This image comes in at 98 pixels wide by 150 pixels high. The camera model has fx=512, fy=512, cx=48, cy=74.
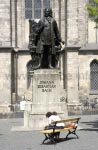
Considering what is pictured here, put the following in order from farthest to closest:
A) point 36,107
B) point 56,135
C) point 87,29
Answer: point 87,29 → point 36,107 → point 56,135

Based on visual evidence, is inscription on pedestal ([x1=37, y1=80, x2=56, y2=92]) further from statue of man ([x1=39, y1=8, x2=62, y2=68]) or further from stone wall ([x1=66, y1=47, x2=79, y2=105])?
stone wall ([x1=66, y1=47, x2=79, y2=105])

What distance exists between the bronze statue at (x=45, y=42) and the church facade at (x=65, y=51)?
16.1 m

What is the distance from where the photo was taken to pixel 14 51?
131 feet

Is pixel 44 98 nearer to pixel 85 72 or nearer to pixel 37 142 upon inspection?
pixel 37 142

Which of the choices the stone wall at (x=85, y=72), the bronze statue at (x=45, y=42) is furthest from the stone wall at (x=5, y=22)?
the bronze statue at (x=45, y=42)

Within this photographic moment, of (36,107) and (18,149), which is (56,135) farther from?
(36,107)

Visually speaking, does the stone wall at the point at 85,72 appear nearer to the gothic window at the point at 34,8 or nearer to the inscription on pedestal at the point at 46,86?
the gothic window at the point at 34,8

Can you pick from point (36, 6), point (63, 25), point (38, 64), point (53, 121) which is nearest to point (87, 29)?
point (63, 25)

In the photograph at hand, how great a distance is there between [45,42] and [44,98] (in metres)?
2.37

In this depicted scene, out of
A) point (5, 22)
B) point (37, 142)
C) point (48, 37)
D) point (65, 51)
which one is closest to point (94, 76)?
point (65, 51)

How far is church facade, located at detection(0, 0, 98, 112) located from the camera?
38.2 meters

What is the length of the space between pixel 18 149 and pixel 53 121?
2.33m

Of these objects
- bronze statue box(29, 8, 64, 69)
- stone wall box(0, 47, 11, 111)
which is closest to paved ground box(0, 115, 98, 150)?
bronze statue box(29, 8, 64, 69)

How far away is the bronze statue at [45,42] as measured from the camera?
70.9 feet
